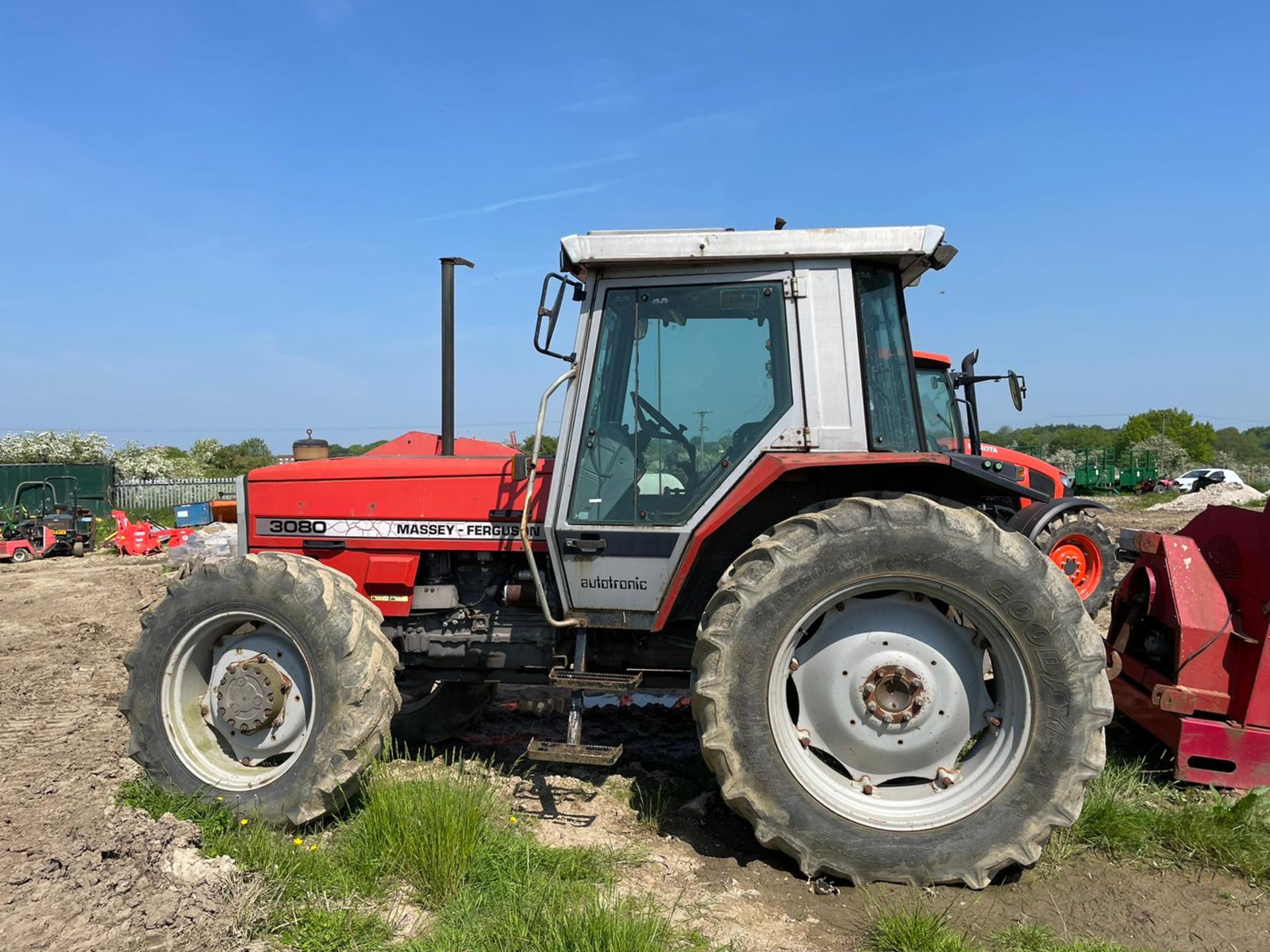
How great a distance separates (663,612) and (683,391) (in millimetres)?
969

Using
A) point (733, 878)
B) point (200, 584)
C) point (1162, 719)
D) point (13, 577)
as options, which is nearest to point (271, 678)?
point (200, 584)

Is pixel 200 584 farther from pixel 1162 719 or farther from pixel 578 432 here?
pixel 1162 719

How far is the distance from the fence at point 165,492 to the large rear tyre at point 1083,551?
23956 mm

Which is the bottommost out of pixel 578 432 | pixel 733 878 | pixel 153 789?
pixel 733 878

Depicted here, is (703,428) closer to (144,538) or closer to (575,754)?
(575,754)

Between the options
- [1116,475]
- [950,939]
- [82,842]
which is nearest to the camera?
[950,939]

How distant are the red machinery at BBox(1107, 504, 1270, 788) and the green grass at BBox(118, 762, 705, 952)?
2438 millimetres

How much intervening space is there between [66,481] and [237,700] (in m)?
22.5

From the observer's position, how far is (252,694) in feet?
12.5

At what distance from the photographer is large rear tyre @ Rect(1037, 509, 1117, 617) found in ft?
29.0

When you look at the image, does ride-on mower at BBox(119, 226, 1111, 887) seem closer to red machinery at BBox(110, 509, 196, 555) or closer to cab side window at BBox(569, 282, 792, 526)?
cab side window at BBox(569, 282, 792, 526)

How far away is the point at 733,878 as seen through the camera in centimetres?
328

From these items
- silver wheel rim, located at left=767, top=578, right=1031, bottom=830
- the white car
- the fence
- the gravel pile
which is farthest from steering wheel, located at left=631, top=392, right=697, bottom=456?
the white car

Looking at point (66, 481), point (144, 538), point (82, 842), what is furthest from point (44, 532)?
point (82, 842)
